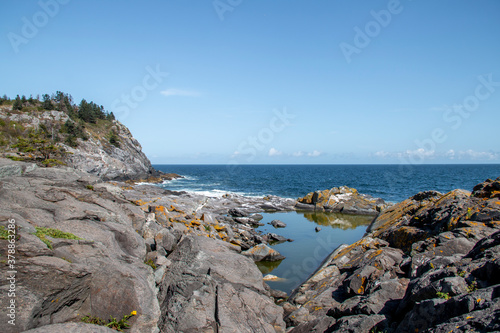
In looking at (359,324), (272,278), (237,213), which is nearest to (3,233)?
(359,324)

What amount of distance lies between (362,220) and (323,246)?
14747mm

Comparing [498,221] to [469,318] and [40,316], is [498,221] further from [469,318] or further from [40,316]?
[40,316]

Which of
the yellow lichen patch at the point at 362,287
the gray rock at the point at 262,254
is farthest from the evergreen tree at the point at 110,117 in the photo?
the yellow lichen patch at the point at 362,287

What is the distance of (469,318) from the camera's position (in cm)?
649

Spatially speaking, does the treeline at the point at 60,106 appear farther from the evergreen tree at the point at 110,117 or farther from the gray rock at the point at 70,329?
the gray rock at the point at 70,329

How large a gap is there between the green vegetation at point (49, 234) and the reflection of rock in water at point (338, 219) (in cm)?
3260

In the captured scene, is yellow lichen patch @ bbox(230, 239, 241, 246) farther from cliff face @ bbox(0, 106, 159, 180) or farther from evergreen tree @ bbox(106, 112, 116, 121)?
evergreen tree @ bbox(106, 112, 116, 121)

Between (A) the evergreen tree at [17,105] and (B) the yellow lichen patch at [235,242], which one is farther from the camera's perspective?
(A) the evergreen tree at [17,105]

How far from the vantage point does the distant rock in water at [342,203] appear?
148 feet

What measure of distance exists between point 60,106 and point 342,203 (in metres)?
86.5

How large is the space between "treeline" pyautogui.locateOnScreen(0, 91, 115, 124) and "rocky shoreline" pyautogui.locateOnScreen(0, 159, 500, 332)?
7175cm

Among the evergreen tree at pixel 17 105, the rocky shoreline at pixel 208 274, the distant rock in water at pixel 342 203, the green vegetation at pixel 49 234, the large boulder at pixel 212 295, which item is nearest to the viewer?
the rocky shoreline at pixel 208 274

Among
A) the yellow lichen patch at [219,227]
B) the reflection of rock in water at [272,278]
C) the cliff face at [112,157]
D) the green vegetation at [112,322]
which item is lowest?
the reflection of rock in water at [272,278]

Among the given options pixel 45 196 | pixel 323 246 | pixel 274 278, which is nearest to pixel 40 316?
pixel 45 196
